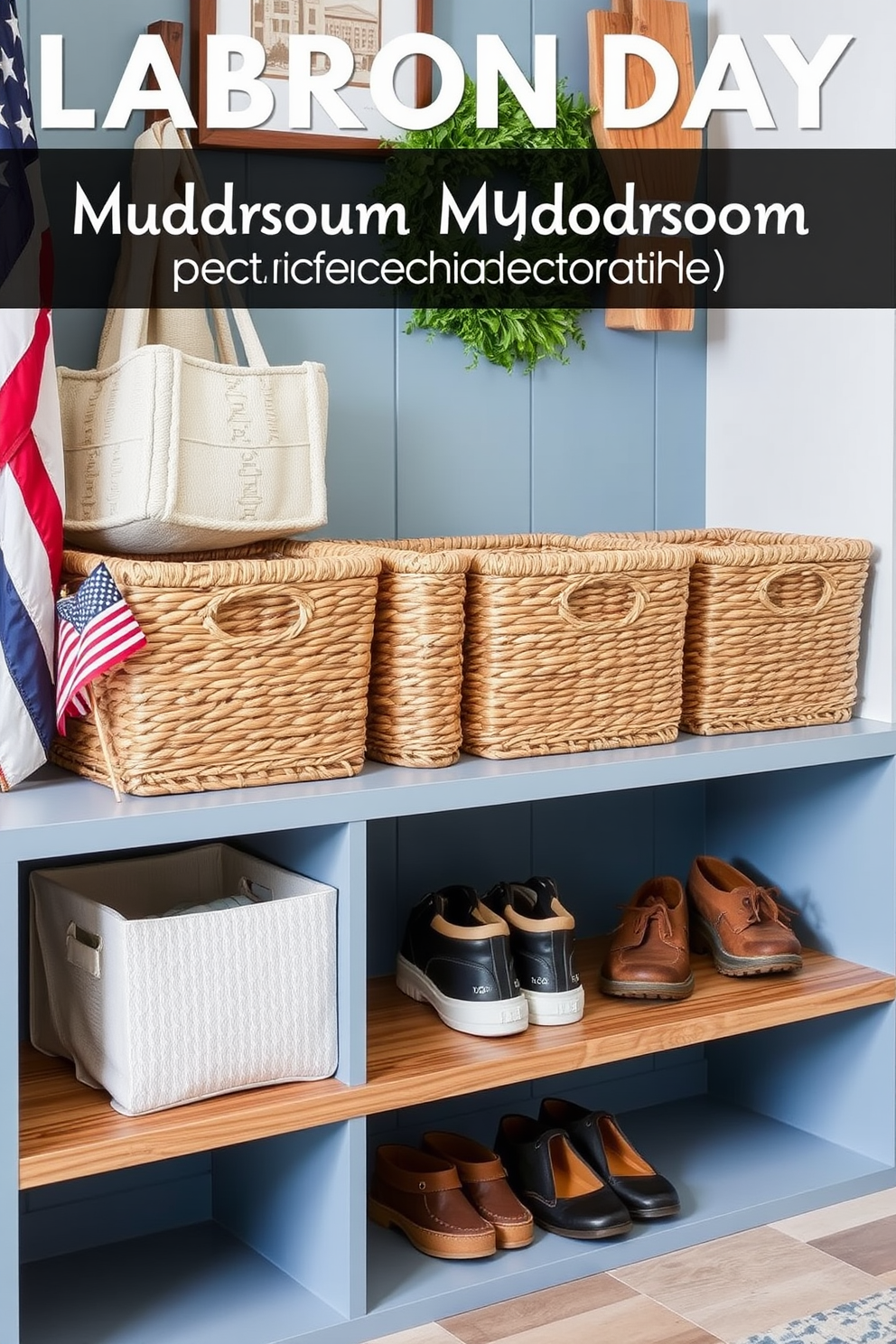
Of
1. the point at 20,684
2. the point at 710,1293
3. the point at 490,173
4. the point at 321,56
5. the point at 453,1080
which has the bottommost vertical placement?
the point at 710,1293

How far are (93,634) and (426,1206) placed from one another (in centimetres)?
84

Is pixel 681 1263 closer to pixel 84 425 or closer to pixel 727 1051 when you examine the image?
pixel 727 1051

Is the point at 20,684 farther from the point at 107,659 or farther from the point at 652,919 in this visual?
the point at 652,919

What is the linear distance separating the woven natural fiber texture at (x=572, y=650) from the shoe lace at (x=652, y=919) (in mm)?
250

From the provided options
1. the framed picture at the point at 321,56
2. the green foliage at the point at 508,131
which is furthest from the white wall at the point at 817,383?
the framed picture at the point at 321,56

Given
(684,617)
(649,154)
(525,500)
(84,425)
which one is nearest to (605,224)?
(649,154)

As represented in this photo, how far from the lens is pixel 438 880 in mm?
2205

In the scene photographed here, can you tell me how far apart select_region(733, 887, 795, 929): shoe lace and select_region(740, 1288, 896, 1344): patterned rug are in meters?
0.53

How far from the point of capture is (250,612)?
163cm

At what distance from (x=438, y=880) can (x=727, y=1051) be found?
0.59 metres

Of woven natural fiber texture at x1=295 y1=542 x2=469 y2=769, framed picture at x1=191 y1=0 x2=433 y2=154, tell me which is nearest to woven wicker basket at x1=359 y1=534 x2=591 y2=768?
woven natural fiber texture at x1=295 y1=542 x2=469 y2=769

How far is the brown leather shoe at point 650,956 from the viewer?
200cm

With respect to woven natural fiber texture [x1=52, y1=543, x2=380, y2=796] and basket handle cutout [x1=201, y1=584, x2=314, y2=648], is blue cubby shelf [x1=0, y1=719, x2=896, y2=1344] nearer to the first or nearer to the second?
woven natural fiber texture [x1=52, y1=543, x2=380, y2=796]

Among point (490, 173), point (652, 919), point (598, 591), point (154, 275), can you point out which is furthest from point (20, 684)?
point (490, 173)
